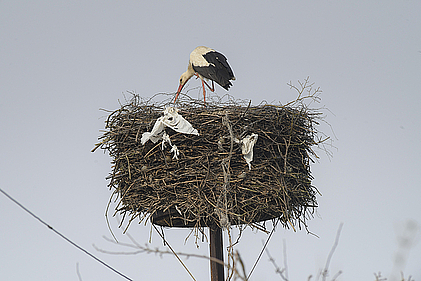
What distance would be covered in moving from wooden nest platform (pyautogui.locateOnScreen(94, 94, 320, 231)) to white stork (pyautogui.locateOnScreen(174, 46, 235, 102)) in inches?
35.4

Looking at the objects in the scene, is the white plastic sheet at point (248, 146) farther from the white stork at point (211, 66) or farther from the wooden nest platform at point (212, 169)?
the white stork at point (211, 66)

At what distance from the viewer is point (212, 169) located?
3.91 metres

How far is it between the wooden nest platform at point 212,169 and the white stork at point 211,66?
90cm

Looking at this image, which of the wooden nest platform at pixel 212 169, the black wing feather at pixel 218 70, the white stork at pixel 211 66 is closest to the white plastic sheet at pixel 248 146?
the wooden nest platform at pixel 212 169

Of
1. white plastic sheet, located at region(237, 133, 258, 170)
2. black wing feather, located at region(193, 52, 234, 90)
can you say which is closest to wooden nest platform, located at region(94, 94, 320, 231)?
white plastic sheet, located at region(237, 133, 258, 170)

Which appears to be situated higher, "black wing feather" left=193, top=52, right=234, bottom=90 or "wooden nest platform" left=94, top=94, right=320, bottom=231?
"black wing feather" left=193, top=52, right=234, bottom=90

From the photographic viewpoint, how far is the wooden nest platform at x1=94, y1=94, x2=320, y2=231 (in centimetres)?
386

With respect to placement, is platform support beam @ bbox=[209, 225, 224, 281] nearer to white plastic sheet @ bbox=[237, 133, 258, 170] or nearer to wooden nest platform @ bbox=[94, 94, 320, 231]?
wooden nest platform @ bbox=[94, 94, 320, 231]

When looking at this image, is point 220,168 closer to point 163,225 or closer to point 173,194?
point 173,194

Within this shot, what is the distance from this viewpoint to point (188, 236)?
3828 mm

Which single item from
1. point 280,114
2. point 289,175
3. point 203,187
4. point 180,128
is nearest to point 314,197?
point 289,175

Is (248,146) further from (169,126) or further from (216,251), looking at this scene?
(216,251)

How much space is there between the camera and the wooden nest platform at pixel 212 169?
386cm

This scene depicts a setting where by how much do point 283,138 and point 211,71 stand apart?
4.66ft
